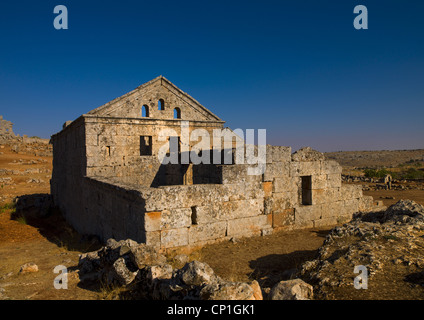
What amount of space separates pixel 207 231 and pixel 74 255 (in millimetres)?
3826

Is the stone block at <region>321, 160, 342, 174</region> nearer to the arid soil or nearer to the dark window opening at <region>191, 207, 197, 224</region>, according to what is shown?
the arid soil

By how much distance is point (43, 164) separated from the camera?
34.2 m

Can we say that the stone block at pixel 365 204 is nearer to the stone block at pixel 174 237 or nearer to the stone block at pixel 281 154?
the stone block at pixel 281 154

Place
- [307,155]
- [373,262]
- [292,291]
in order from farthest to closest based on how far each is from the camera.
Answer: [307,155]
[373,262]
[292,291]

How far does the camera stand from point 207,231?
25.1 ft

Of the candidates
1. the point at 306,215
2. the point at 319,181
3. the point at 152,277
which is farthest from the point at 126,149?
the point at 152,277

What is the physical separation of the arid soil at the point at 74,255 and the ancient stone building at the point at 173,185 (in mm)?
586

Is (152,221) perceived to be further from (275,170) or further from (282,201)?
(282,201)

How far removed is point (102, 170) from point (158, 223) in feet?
19.3

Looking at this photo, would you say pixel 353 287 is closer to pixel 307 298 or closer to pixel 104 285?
pixel 307 298

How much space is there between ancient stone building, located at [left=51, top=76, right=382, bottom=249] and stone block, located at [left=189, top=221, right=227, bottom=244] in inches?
1.0

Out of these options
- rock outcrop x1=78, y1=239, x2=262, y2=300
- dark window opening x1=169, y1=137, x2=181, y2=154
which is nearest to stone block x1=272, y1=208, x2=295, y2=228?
rock outcrop x1=78, y1=239, x2=262, y2=300

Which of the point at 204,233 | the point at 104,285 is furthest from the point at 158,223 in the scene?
the point at 104,285

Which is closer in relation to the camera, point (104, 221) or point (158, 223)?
point (158, 223)
